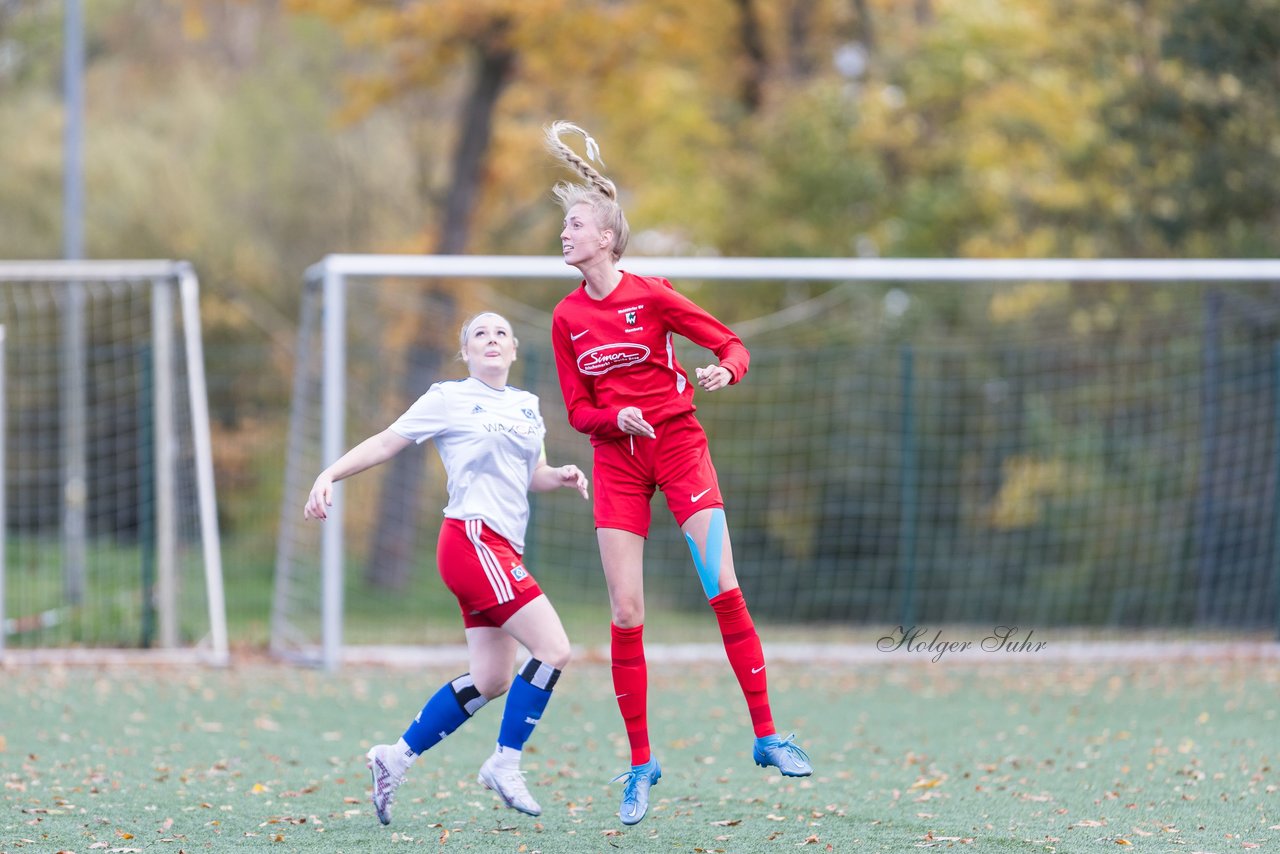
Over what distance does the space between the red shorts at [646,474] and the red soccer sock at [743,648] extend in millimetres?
326

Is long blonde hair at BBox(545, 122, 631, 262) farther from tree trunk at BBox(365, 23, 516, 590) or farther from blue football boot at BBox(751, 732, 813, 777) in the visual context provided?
tree trunk at BBox(365, 23, 516, 590)

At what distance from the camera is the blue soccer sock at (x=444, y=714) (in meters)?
5.22

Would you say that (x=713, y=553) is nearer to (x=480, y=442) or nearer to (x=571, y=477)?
(x=571, y=477)

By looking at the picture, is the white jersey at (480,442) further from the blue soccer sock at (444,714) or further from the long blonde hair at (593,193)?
the long blonde hair at (593,193)

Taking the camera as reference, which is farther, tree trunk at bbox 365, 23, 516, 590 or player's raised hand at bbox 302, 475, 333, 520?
tree trunk at bbox 365, 23, 516, 590

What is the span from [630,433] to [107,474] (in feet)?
42.1

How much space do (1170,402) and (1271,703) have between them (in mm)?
6439

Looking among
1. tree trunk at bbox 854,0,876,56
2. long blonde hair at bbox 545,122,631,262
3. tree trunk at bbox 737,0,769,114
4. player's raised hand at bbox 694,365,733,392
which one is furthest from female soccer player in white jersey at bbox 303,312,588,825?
tree trunk at bbox 854,0,876,56

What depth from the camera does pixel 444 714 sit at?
17.1 ft

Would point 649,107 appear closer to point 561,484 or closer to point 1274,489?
point 1274,489

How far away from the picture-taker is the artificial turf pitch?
5.01 meters

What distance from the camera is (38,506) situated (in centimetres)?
1742

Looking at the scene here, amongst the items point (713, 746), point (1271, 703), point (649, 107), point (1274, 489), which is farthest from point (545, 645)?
point (649, 107)

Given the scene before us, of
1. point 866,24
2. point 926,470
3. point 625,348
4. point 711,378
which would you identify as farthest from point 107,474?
point 711,378
